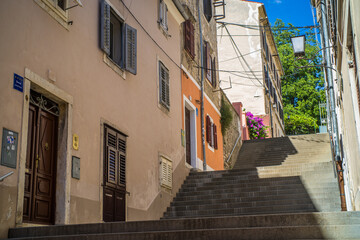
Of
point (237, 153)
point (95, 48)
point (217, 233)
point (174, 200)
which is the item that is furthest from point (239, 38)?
point (217, 233)

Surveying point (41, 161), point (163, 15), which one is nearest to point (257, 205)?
point (41, 161)

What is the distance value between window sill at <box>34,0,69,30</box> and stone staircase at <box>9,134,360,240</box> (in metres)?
3.45

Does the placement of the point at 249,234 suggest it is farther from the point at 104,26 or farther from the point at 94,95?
the point at 104,26

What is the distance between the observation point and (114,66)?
984 cm

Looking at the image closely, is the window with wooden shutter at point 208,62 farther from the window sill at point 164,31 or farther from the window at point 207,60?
the window sill at point 164,31

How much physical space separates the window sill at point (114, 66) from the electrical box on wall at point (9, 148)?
3.36 m

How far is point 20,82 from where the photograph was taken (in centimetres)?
677

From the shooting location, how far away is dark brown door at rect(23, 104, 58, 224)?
7055 millimetres

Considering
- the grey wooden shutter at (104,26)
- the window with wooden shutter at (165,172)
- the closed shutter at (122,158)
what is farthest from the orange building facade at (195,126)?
the grey wooden shutter at (104,26)

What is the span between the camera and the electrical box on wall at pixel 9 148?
6.23m

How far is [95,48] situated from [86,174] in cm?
244

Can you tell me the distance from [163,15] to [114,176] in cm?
577

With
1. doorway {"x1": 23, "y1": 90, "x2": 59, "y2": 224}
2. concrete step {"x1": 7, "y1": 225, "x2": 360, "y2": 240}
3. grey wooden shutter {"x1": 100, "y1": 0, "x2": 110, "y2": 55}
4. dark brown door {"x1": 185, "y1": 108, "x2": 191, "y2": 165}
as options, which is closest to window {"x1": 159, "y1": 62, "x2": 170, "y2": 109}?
dark brown door {"x1": 185, "y1": 108, "x2": 191, "y2": 165}

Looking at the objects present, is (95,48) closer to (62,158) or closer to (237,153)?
(62,158)
